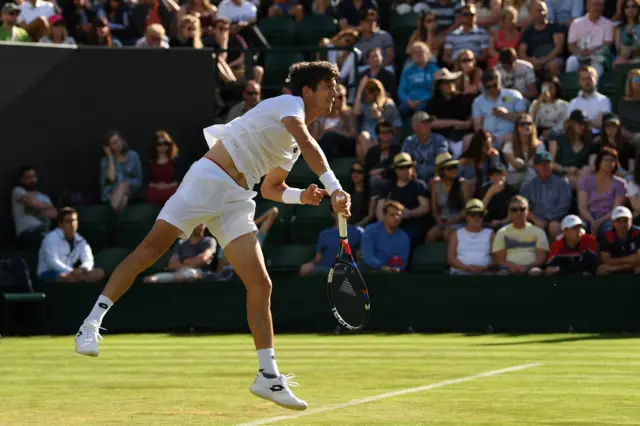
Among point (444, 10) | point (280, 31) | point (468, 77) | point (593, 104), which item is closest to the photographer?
point (593, 104)

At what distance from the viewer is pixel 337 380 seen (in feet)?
33.8

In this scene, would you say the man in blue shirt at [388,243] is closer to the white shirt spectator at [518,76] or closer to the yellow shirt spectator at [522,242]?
the yellow shirt spectator at [522,242]

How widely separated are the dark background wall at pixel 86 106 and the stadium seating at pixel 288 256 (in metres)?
3.00

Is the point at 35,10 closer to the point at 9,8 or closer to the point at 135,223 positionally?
the point at 9,8

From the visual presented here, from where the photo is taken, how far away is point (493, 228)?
16.7m

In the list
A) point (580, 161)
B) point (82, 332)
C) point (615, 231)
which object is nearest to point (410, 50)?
point (580, 161)

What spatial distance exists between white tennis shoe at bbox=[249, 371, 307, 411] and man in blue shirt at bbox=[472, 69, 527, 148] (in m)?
10.5

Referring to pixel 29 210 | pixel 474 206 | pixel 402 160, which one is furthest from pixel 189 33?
pixel 474 206

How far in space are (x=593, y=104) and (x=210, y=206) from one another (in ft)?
33.6

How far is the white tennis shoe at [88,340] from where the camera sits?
25.7 feet

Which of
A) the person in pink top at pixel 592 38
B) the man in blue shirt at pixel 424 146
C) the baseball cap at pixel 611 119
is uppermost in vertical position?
the person in pink top at pixel 592 38

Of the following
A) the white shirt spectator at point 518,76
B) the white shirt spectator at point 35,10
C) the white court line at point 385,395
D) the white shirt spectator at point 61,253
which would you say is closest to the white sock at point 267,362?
the white court line at point 385,395

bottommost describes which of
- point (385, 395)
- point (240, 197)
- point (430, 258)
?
point (385, 395)

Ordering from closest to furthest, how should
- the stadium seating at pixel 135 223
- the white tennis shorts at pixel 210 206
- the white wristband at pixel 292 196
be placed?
the white tennis shorts at pixel 210 206 < the white wristband at pixel 292 196 < the stadium seating at pixel 135 223
